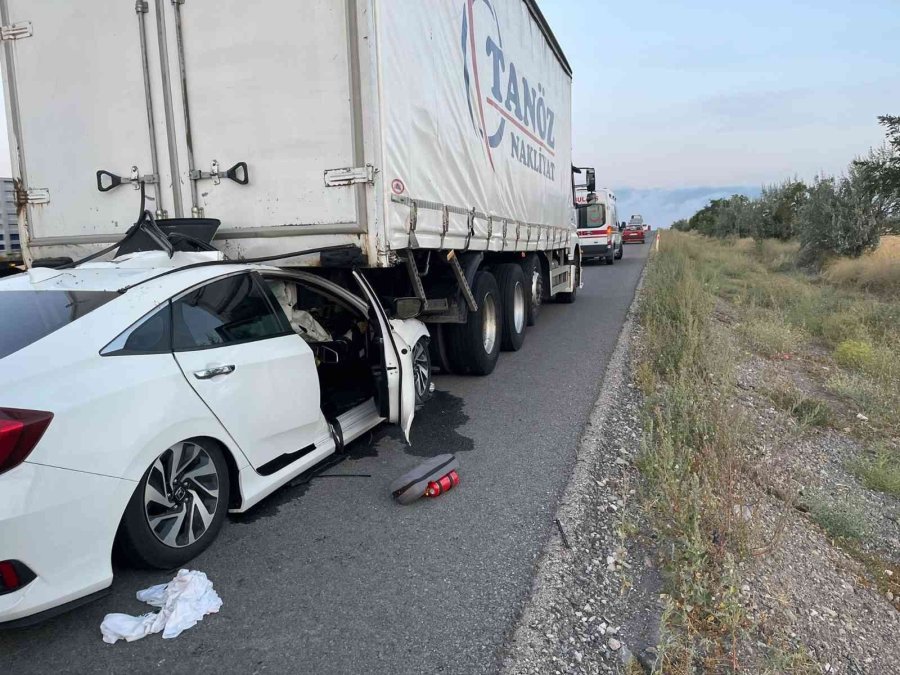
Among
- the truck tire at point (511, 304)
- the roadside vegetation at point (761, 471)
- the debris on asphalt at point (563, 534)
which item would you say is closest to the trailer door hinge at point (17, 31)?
the truck tire at point (511, 304)

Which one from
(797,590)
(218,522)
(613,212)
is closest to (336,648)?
(218,522)

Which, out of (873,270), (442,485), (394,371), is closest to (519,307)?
(394,371)

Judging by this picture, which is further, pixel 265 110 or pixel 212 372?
pixel 265 110

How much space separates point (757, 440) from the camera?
5000 mm

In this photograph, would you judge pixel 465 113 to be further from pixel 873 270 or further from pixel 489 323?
pixel 873 270

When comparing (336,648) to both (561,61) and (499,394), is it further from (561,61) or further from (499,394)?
(561,61)

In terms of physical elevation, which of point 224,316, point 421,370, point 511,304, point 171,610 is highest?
point 224,316

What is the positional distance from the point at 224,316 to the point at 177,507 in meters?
1.05

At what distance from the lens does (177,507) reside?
2979 millimetres

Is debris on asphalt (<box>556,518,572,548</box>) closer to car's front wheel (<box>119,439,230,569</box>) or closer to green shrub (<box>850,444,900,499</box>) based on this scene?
car's front wheel (<box>119,439,230,569</box>)

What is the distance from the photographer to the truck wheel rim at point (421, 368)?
204 inches

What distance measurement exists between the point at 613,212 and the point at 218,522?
24.2 metres

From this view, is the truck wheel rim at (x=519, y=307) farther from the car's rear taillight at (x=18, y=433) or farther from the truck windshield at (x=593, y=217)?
the truck windshield at (x=593, y=217)

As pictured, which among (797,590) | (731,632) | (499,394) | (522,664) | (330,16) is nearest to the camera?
(522,664)
